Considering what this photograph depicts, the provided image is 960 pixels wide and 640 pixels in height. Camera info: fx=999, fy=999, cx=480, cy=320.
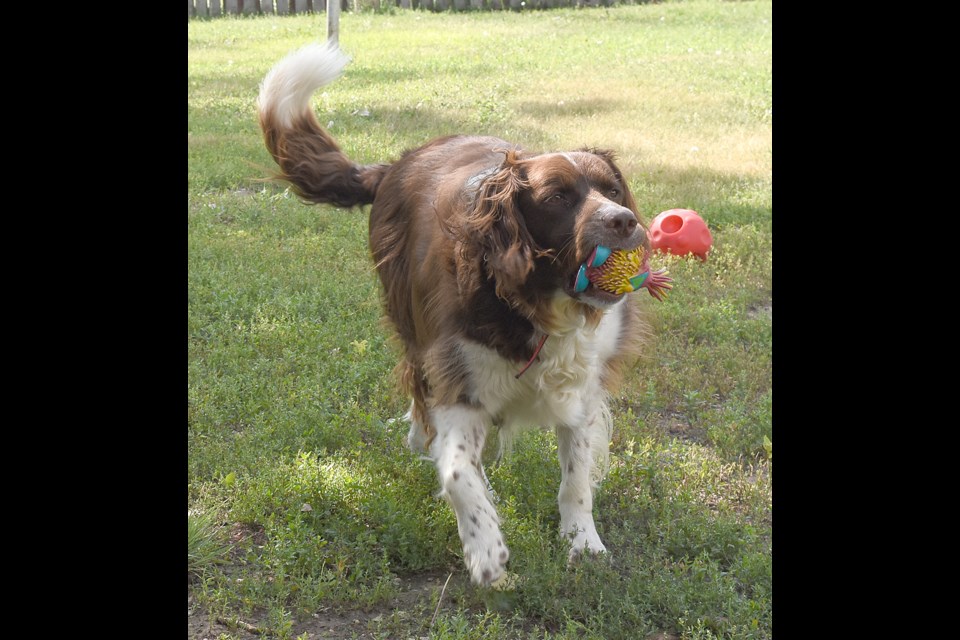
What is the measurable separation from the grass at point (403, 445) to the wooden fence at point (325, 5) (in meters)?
10.5

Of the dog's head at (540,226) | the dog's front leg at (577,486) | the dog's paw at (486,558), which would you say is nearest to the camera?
the dog's head at (540,226)

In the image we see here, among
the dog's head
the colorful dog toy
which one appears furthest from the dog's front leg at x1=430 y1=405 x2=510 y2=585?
the colorful dog toy

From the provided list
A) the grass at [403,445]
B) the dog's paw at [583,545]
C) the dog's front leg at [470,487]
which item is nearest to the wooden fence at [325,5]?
the grass at [403,445]

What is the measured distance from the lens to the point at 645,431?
16.0 ft

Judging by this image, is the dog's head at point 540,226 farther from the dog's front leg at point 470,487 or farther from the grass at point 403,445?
the grass at point 403,445

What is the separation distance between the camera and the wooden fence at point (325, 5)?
2025 centimetres

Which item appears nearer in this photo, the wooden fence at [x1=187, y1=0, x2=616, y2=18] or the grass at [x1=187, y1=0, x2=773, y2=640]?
the grass at [x1=187, y1=0, x2=773, y2=640]

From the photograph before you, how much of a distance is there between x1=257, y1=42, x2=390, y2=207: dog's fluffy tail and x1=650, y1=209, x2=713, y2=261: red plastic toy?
8.08ft

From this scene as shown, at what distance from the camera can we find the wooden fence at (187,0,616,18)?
20250 mm

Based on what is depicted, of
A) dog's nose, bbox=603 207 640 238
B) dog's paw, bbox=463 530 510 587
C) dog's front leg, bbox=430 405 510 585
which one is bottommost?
dog's paw, bbox=463 530 510 587

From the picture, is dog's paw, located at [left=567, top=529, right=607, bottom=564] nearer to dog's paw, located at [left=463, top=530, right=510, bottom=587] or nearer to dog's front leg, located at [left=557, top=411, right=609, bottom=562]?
dog's front leg, located at [left=557, top=411, right=609, bottom=562]

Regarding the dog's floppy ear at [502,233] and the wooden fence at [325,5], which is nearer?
the dog's floppy ear at [502,233]

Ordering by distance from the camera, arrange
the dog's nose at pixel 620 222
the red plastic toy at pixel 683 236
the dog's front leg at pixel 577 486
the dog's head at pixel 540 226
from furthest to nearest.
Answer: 1. the red plastic toy at pixel 683 236
2. the dog's front leg at pixel 577 486
3. the dog's head at pixel 540 226
4. the dog's nose at pixel 620 222
